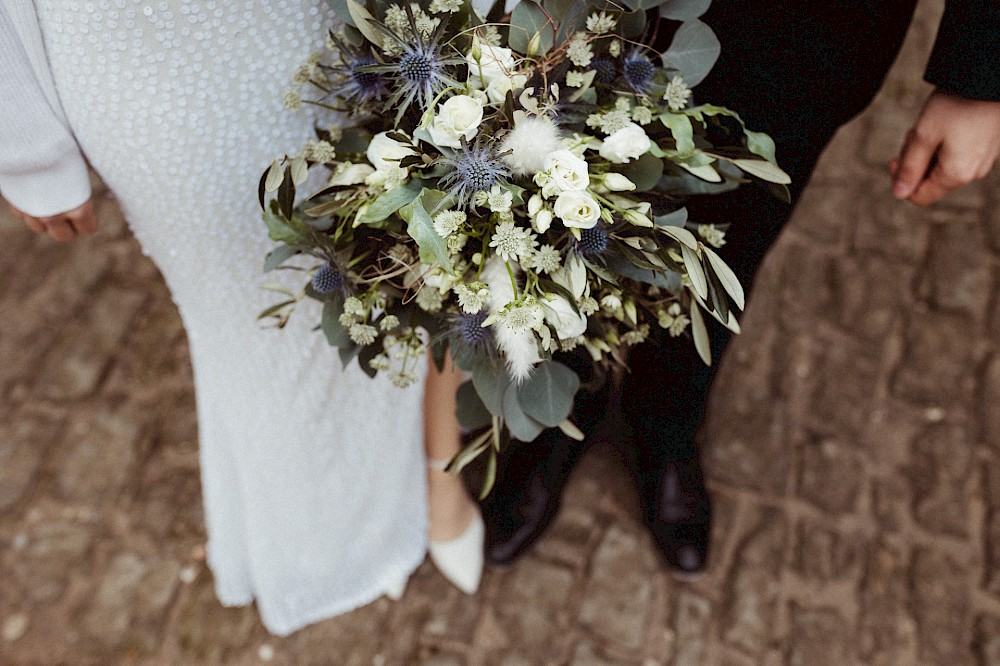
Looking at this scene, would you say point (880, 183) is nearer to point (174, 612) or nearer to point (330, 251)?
point (330, 251)

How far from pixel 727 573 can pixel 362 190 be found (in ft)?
4.83

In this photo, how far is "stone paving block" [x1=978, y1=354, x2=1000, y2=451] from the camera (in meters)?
2.10

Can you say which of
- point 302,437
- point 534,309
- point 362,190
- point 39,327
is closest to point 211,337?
point 302,437

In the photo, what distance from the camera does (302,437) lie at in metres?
1.58

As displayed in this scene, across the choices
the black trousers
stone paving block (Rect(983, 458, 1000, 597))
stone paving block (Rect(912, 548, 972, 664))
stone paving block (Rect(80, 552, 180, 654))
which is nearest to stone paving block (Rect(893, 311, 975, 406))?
stone paving block (Rect(983, 458, 1000, 597))

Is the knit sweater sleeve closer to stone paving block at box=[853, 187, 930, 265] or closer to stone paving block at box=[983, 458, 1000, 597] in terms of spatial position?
stone paving block at box=[983, 458, 1000, 597]

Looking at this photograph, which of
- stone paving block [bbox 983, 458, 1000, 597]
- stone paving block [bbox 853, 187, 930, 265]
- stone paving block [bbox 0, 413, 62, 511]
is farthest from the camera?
stone paving block [bbox 853, 187, 930, 265]

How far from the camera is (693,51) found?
3.24 feet

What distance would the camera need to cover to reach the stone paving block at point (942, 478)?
1.97 metres

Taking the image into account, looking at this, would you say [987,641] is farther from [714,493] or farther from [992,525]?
[714,493]

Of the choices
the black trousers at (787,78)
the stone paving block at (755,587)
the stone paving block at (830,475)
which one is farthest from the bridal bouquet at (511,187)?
the stone paving block at (830,475)

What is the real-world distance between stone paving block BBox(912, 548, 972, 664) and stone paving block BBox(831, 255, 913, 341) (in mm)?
706

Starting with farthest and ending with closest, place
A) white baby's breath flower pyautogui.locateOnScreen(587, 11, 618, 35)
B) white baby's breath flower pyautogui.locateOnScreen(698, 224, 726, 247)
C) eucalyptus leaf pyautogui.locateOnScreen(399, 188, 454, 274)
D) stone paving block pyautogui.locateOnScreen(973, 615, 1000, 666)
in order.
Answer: stone paving block pyautogui.locateOnScreen(973, 615, 1000, 666) → white baby's breath flower pyautogui.locateOnScreen(698, 224, 726, 247) → white baby's breath flower pyautogui.locateOnScreen(587, 11, 618, 35) → eucalyptus leaf pyautogui.locateOnScreen(399, 188, 454, 274)

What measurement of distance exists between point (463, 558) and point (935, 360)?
152 centimetres
